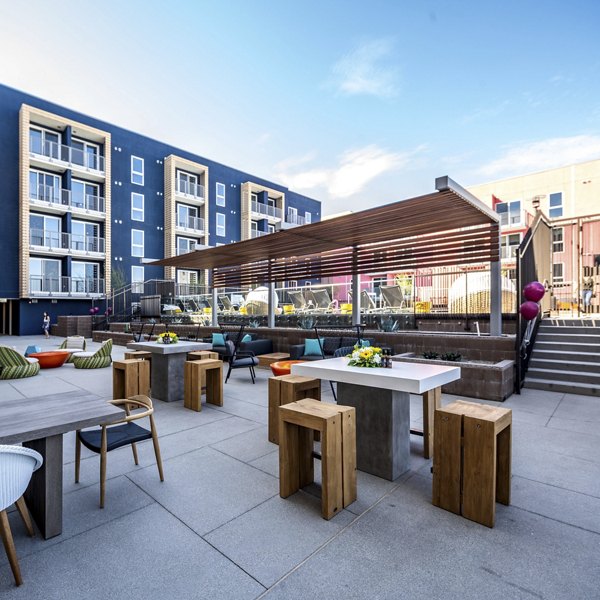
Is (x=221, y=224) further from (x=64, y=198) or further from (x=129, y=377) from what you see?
(x=129, y=377)

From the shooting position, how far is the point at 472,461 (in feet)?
7.74

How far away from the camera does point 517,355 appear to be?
5949 mm

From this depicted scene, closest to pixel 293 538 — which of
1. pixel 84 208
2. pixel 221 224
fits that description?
pixel 84 208

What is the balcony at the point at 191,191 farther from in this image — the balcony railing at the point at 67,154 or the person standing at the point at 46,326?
the person standing at the point at 46,326

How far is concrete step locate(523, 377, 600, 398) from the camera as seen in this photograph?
18.9ft

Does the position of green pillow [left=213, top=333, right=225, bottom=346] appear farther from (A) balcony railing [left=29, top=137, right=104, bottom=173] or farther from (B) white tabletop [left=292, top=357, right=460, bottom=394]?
(A) balcony railing [left=29, top=137, right=104, bottom=173]

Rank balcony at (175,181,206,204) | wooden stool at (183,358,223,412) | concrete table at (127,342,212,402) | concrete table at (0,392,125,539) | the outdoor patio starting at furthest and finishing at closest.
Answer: balcony at (175,181,206,204), concrete table at (127,342,212,402), wooden stool at (183,358,223,412), concrete table at (0,392,125,539), the outdoor patio

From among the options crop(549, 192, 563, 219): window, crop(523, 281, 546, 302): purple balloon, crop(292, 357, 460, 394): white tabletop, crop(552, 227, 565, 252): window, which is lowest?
crop(292, 357, 460, 394): white tabletop

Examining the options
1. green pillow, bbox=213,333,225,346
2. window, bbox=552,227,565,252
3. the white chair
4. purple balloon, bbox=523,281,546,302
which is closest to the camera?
the white chair

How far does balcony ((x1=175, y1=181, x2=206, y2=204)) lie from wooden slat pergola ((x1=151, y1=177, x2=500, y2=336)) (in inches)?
588

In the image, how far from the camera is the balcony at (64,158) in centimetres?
1903

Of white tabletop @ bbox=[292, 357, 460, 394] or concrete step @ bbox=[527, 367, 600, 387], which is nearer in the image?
white tabletop @ bbox=[292, 357, 460, 394]

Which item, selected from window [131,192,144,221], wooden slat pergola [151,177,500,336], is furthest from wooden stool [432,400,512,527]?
window [131,192,144,221]

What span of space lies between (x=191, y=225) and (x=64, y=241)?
26.2ft
